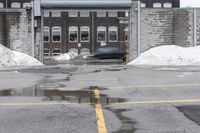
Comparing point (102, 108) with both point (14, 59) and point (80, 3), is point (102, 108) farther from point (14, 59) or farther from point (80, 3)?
point (80, 3)

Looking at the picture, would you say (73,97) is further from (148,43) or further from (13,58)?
(148,43)

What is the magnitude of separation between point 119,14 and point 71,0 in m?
47.9

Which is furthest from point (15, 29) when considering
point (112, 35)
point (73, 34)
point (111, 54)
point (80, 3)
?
point (112, 35)

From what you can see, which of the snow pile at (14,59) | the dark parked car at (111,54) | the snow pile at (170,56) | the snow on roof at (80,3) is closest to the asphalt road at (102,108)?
the snow pile at (170,56)

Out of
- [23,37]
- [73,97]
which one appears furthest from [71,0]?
[73,97]

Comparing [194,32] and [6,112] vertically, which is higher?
[194,32]

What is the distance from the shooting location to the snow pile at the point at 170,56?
102 ft

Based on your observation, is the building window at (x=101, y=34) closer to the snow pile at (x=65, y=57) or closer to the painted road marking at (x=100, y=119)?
the snow pile at (x=65, y=57)

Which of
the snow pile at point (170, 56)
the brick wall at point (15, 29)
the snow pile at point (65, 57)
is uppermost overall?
the brick wall at point (15, 29)

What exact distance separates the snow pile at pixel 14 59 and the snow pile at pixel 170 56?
742 cm

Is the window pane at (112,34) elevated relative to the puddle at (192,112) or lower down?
elevated

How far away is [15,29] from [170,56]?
1171 cm

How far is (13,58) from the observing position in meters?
32.8

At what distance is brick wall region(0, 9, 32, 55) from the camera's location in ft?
116
